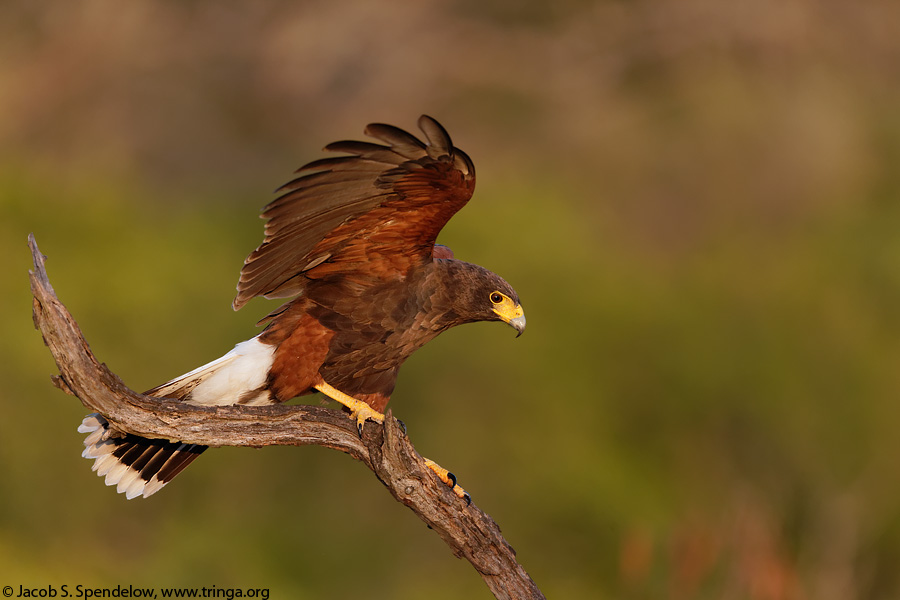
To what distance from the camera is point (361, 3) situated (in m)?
23.5

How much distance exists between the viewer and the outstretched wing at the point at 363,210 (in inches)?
157

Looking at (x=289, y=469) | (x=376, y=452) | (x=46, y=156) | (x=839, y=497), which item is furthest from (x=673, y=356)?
(x=376, y=452)

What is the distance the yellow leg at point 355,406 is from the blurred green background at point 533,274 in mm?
6534

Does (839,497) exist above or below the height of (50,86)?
below

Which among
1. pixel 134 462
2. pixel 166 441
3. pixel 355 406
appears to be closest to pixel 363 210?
pixel 355 406

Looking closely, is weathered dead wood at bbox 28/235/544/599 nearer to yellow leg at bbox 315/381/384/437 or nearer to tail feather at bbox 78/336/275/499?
yellow leg at bbox 315/381/384/437

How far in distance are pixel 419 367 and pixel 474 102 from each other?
306 inches

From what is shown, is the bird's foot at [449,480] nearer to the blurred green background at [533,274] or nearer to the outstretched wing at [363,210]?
the outstretched wing at [363,210]

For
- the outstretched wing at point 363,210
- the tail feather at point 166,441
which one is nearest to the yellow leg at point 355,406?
the tail feather at point 166,441

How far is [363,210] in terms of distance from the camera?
4.24 m

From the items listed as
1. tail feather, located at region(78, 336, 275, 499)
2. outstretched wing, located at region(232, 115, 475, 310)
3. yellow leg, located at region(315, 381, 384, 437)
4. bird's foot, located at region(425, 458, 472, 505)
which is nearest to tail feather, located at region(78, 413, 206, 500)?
tail feather, located at region(78, 336, 275, 499)

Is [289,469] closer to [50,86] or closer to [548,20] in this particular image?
[50,86]

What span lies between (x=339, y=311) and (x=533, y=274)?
1593 centimetres

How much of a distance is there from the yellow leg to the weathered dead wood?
6cm
